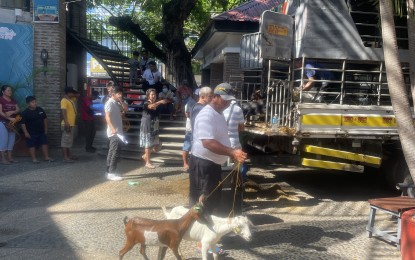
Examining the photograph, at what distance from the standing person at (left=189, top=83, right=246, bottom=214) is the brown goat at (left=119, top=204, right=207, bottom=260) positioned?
0.19 metres

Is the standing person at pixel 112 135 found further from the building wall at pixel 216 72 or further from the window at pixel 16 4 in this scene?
the building wall at pixel 216 72

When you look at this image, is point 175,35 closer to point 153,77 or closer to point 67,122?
point 153,77

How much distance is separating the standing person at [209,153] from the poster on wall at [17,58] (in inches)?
332

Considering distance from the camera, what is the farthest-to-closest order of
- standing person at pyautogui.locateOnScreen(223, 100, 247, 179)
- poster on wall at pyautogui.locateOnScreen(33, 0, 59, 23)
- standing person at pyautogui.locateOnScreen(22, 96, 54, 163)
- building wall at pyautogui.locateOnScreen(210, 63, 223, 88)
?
building wall at pyautogui.locateOnScreen(210, 63, 223, 88) < poster on wall at pyautogui.locateOnScreen(33, 0, 59, 23) < standing person at pyautogui.locateOnScreen(22, 96, 54, 163) < standing person at pyautogui.locateOnScreen(223, 100, 247, 179)

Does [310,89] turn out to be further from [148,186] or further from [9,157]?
[9,157]

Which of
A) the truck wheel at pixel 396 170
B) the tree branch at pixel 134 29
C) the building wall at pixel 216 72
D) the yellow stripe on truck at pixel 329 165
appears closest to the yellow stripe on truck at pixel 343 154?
the yellow stripe on truck at pixel 329 165

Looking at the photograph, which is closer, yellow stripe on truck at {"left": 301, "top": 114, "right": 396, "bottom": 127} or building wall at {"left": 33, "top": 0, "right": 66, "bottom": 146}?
yellow stripe on truck at {"left": 301, "top": 114, "right": 396, "bottom": 127}

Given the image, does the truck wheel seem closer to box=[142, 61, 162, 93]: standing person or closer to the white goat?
the white goat

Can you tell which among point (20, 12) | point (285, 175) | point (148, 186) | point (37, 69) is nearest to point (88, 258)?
point (148, 186)

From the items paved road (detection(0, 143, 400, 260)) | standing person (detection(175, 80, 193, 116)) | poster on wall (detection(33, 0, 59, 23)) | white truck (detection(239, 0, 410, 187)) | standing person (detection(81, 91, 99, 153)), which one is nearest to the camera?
paved road (detection(0, 143, 400, 260))

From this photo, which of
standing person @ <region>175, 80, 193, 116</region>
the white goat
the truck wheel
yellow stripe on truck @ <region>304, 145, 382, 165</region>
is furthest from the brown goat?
standing person @ <region>175, 80, 193, 116</region>

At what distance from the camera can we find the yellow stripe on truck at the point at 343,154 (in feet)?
23.0

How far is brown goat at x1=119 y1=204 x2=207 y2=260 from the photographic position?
4.36 metres

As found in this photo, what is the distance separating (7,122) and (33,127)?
0.57 m
